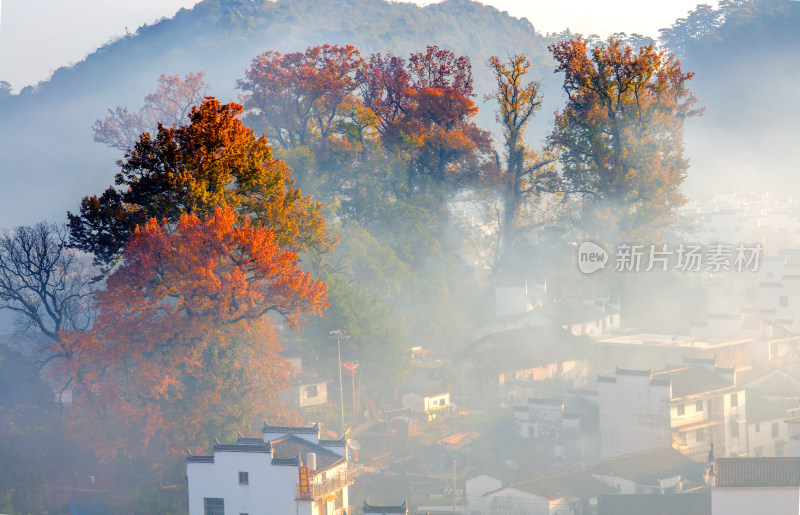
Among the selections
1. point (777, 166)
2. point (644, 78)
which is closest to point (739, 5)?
point (777, 166)

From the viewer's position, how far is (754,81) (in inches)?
3826

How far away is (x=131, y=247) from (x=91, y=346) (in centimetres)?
284

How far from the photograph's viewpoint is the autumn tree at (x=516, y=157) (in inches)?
1506

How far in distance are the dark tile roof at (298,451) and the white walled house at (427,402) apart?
8888 mm

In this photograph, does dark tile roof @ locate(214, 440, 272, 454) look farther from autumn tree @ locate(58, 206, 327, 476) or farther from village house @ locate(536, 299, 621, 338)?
village house @ locate(536, 299, 621, 338)

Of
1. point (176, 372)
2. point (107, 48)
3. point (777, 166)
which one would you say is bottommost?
point (176, 372)

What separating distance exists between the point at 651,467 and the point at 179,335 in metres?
14.3

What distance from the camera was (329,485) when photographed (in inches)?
798

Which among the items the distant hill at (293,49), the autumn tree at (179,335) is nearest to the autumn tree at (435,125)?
the autumn tree at (179,335)

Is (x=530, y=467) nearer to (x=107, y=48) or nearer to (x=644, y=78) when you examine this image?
(x=644, y=78)

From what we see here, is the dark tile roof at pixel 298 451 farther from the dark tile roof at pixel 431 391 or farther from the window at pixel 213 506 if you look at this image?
the dark tile roof at pixel 431 391

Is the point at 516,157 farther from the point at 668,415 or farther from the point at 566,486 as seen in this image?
the point at 566,486

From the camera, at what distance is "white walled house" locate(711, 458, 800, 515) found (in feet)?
63.7

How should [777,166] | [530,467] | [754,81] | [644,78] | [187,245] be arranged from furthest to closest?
[754,81] < [777,166] < [644,78] < [530,467] < [187,245]
